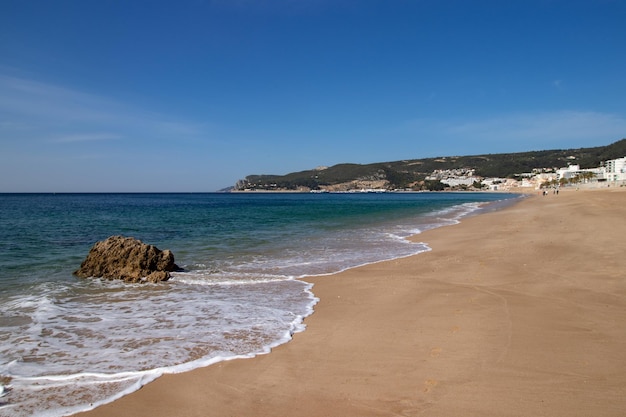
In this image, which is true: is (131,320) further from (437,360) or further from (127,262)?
(437,360)

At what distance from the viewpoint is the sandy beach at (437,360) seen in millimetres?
3535

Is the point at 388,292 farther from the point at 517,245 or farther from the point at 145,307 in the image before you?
the point at 517,245

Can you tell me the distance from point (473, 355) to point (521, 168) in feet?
679

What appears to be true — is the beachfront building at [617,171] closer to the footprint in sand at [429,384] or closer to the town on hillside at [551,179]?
the town on hillside at [551,179]

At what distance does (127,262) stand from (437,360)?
8456mm

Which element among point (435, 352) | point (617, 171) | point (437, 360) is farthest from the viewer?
point (617, 171)

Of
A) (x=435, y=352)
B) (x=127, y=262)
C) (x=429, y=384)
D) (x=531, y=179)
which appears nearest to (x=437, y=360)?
(x=435, y=352)

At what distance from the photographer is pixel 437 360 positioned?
443cm

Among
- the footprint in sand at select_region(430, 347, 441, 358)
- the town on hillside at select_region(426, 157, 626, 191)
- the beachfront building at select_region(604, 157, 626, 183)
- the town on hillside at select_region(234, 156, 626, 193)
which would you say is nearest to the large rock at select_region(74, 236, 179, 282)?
the footprint in sand at select_region(430, 347, 441, 358)

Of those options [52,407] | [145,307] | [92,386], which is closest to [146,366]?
[92,386]

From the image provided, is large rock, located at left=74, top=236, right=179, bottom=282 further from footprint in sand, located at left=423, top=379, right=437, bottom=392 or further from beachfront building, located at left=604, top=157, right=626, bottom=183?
beachfront building, located at left=604, top=157, right=626, bottom=183

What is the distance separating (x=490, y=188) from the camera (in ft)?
549

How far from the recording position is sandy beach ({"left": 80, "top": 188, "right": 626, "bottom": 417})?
139 inches

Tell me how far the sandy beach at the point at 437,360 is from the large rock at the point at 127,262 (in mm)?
4477
